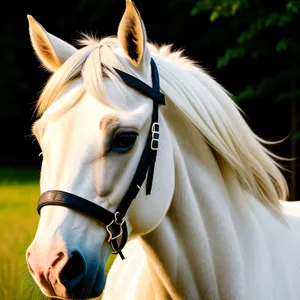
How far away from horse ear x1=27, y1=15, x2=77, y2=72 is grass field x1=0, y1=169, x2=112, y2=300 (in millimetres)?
961

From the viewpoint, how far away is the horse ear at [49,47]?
2697mm

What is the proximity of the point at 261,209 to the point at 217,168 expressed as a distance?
32 centimetres

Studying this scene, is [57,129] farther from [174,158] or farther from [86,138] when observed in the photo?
[174,158]

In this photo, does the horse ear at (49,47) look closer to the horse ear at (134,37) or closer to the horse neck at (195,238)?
the horse ear at (134,37)

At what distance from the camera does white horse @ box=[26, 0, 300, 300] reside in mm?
2334

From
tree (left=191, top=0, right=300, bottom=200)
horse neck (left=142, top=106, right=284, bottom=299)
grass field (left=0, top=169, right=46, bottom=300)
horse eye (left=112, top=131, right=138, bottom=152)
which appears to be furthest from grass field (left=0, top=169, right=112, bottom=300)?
tree (left=191, top=0, right=300, bottom=200)

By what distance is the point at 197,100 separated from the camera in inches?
110

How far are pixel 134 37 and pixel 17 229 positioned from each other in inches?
210

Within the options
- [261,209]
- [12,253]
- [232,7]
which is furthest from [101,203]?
[232,7]

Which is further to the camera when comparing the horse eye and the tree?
the tree

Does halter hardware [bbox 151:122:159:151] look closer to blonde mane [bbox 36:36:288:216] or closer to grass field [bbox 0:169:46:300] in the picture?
blonde mane [bbox 36:36:288:216]

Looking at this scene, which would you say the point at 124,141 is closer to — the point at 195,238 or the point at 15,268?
the point at 195,238

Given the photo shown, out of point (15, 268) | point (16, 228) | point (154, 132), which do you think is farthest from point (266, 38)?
point (154, 132)

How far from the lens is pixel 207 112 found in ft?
9.21
